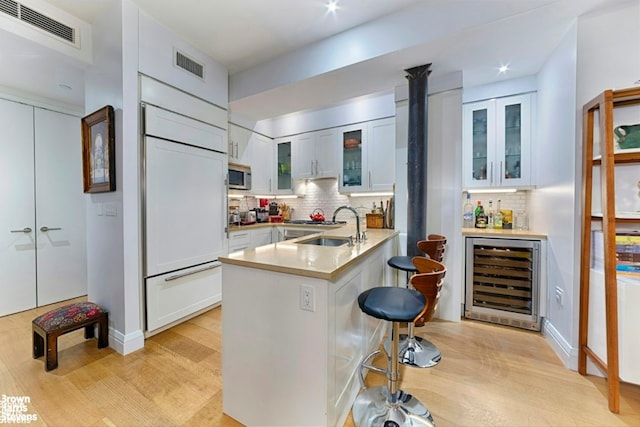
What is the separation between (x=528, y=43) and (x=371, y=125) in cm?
195

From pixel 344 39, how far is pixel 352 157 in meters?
1.75

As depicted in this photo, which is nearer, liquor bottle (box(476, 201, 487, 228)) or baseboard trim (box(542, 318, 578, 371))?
baseboard trim (box(542, 318, 578, 371))

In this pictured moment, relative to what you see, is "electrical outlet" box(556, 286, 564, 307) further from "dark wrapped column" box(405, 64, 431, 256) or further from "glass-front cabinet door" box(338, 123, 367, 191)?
"glass-front cabinet door" box(338, 123, 367, 191)

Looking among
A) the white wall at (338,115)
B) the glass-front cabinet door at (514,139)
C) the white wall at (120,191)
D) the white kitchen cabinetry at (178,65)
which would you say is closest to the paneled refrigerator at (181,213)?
the white wall at (120,191)

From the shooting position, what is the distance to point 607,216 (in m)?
1.65

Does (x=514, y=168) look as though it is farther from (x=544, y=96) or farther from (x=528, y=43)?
(x=528, y=43)

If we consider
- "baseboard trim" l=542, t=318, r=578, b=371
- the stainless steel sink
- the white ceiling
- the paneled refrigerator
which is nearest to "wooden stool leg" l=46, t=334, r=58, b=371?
the paneled refrigerator

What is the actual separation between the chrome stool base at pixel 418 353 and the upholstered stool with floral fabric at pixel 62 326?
2492 mm

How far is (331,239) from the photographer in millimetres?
2549

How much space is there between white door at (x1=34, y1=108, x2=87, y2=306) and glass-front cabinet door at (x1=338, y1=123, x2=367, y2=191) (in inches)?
147

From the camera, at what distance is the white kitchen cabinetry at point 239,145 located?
12.5 ft

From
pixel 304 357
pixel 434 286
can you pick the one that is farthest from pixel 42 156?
pixel 434 286

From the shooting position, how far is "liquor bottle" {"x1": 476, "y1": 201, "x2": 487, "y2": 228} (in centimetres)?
320

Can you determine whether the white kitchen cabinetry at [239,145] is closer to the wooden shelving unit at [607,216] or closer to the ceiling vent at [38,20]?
the ceiling vent at [38,20]
